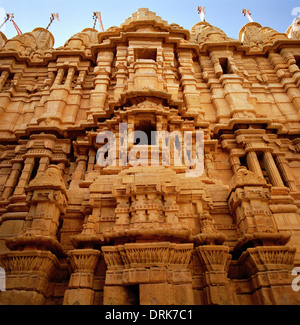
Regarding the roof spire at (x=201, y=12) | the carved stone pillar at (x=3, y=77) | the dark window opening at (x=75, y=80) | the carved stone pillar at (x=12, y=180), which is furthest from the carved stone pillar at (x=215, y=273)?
the roof spire at (x=201, y=12)

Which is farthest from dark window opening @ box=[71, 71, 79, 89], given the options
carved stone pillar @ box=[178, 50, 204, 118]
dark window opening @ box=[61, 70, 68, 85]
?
carved stone pillar @ box=[178, 50, 204, 118]

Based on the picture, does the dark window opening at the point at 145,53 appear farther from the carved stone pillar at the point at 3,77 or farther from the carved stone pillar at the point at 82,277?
the carved stone pillar at the point at 82,277

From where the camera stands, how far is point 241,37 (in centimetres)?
2436

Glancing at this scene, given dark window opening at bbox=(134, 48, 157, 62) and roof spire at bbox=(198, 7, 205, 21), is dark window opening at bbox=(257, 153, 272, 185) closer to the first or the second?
dark window opening at bbox=(134, 48, 157, 62)

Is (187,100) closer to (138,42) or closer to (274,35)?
(138,42)

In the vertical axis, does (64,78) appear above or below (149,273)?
above

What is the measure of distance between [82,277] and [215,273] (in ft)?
10.9

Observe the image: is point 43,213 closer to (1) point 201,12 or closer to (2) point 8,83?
(2) point 8,83

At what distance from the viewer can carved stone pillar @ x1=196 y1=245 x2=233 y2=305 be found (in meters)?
6.10

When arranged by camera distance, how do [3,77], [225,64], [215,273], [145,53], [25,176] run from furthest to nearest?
[225,64] < [145,53] < [3,77] < [25,176] < [215,273]

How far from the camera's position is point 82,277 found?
657 cm

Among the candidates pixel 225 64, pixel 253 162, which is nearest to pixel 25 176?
pixel 253 162

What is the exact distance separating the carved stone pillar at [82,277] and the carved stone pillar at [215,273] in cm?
278

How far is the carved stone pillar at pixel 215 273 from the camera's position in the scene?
6102 mm
